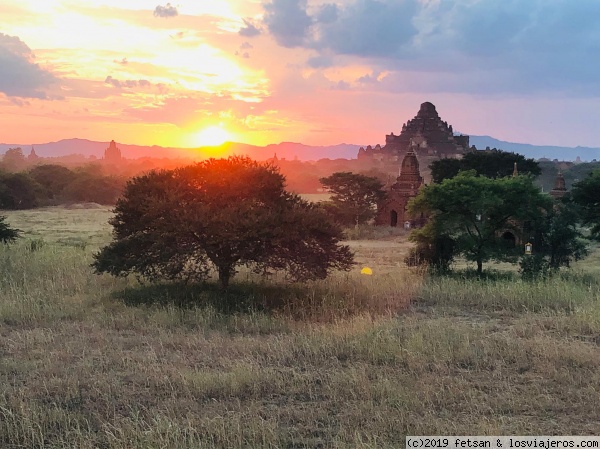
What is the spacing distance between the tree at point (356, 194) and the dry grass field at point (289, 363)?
2788 cm

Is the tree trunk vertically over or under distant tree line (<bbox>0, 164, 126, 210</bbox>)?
under

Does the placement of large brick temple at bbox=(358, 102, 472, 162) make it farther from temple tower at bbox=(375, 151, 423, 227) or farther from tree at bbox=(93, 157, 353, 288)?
tree at bbox=(93, 157, 353, 288)

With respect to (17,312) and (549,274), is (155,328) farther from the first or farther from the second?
(549,274)

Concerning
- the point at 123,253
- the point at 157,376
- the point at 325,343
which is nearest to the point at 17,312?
the point at 123,253

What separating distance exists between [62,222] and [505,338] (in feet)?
123

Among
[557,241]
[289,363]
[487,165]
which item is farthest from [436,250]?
[487,165]

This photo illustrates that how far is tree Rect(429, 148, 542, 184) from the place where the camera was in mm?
46125

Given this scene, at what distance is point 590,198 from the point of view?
843 inches

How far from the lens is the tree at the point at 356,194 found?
40.8m

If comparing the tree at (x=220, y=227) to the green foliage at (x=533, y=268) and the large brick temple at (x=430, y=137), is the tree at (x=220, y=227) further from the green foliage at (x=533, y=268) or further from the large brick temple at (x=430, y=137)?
the large brick temple at (x=430, y=137)

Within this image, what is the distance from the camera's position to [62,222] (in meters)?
40.0

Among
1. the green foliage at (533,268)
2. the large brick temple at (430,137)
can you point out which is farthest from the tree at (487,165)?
the large brick temple at (430,137)

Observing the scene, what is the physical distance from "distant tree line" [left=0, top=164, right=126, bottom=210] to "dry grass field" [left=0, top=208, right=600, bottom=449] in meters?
44.7

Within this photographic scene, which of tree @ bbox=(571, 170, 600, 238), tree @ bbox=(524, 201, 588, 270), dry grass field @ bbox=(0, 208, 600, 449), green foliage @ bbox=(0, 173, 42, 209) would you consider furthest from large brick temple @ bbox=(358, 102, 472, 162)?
dry grass field @ bbox=(0, 208, 600, 449)
